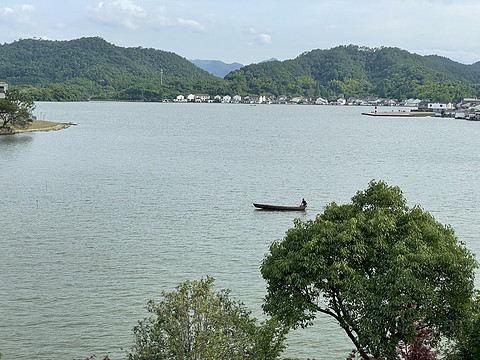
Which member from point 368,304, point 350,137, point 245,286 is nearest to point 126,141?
point 350,137

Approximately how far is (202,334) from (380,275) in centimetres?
281

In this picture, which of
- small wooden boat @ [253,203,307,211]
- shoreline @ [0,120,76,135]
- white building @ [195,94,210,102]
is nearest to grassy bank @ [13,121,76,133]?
shoreline @ [0,120,76,135]

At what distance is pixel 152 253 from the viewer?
18.5 metres

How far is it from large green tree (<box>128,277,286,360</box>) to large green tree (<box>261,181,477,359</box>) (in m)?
0.63

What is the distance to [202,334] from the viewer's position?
8258 millimetres

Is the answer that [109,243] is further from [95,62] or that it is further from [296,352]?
[95,62]

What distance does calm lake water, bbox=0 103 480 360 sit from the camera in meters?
13.3

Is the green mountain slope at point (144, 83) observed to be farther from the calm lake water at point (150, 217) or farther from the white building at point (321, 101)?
the calm lake water at point (150, 217)

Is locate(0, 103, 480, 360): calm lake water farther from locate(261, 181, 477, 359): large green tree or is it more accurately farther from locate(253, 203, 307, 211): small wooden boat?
locate(261, 181, 477, 359): large green tree

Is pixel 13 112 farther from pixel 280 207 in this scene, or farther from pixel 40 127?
pixel 280 207

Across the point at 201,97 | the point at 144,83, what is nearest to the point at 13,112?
the point at 144,83

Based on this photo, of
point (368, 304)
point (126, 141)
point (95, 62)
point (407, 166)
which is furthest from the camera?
point (95, 62)

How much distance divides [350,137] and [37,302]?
183ft

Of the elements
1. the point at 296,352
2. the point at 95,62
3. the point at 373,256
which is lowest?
the point at 296,352
